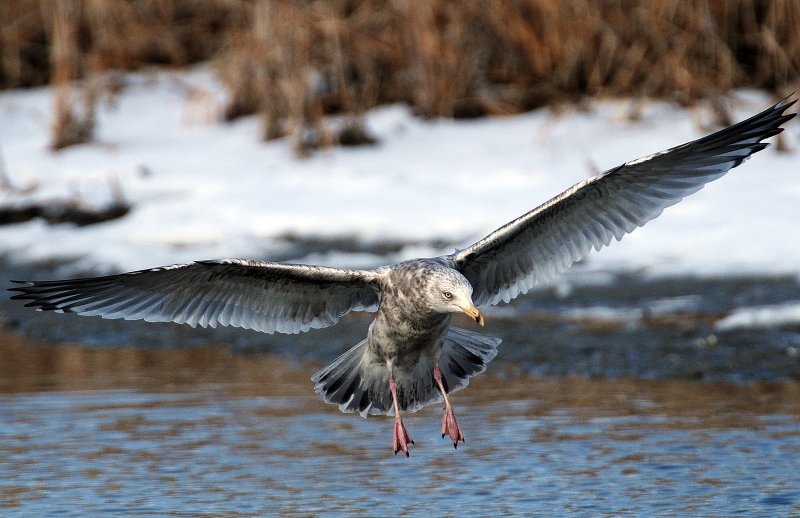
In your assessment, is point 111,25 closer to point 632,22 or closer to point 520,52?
point 520,52

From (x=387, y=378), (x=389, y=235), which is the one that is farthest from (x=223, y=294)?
(x=389, y=235)

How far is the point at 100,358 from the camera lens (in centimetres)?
913

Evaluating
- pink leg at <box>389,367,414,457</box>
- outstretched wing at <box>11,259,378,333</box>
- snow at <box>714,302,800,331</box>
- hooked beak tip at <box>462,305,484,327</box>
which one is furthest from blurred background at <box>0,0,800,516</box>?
hooked beak tip at <box>462,305,484,327</box>

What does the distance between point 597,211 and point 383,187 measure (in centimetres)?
532

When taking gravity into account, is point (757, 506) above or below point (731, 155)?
below

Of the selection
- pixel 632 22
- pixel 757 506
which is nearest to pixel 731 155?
pixel 757 506

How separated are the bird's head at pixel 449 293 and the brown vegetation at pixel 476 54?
6.82m

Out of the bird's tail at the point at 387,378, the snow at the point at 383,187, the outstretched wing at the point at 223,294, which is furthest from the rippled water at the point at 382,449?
the snow at the point at 383,187

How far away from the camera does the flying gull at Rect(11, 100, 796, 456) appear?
6.16 metres

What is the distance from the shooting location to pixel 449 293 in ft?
18.7

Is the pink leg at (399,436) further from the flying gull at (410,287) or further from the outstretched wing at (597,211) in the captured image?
the outstretched wing at (597,211)

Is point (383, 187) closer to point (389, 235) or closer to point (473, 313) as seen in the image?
point (389, 235)

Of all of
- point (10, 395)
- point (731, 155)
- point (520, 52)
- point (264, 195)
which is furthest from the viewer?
point (520, 52)

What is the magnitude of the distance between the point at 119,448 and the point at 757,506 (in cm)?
316
